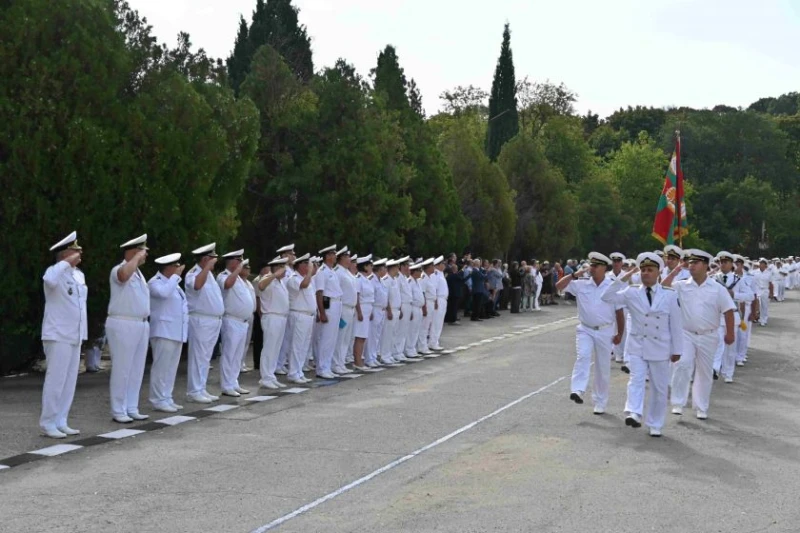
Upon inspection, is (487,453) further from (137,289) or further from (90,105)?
(90,105)

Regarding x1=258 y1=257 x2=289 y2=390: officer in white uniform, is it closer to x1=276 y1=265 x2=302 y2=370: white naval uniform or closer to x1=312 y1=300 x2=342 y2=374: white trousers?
x1=276 y1=265 x2=302 y2=370: white naval uniform

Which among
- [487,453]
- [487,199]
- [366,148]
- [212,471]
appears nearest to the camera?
[212,471]

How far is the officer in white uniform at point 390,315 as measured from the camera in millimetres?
21264

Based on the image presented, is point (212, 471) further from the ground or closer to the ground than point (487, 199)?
closer to the ground

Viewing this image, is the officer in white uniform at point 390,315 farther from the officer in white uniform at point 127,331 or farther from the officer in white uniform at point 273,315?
the officer in white uniform at point 127,331

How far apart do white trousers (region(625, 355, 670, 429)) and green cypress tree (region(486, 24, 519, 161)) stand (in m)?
50.2

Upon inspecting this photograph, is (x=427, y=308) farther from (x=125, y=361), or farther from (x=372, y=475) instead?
(x=372, y=475)

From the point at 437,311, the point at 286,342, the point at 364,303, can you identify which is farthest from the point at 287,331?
the point at 437,311

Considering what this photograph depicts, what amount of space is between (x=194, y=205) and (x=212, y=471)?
8825 millimetres

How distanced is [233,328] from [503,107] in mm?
49527

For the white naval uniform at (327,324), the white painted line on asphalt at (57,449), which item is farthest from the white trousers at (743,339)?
the white painted line on asphalt at (57,449)

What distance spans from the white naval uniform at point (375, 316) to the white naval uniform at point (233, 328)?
507 centimetres

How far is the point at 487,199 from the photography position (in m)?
46.4

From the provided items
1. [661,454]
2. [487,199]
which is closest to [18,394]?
[661,454]
